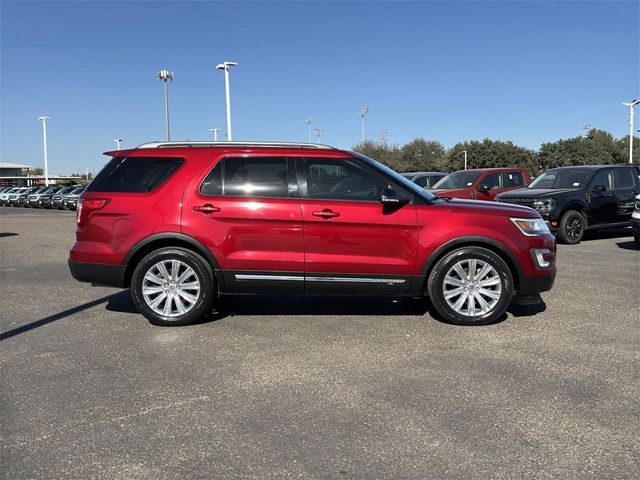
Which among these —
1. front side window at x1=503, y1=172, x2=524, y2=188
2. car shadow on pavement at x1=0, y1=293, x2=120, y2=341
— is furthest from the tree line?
car shadow on pavement at x1=0, y1=293, x2=120, y2=341

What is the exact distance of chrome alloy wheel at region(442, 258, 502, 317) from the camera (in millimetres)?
5598

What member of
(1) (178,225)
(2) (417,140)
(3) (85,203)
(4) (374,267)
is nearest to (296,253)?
(4) (374,267)

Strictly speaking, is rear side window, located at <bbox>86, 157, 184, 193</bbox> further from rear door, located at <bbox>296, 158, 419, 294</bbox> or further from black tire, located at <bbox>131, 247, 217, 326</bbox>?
rear door, located at <bbox>296, 158, 419, 294</bbox>

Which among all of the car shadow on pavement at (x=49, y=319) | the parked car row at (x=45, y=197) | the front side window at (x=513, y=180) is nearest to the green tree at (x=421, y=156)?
the parked car row at (x=45, y=197)

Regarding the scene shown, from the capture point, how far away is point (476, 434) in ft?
10.7

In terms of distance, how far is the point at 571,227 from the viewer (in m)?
12.3

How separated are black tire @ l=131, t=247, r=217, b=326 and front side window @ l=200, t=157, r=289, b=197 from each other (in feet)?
2.44

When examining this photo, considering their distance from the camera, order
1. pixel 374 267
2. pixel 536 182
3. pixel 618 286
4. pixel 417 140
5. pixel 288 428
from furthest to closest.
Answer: pixel 417 140 → pixel 536 182 → pixel 618 286 → pixel 374 267 → pixel 288 428

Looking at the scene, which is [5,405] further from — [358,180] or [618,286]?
[618,286]

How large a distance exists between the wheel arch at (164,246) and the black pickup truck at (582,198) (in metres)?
8.66

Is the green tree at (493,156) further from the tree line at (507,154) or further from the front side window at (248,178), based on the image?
the front side window at (248,178)

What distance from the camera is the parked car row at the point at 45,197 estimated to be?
39691mm

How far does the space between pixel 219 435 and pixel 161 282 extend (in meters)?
2.69

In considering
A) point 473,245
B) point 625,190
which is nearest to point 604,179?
point 625,190
